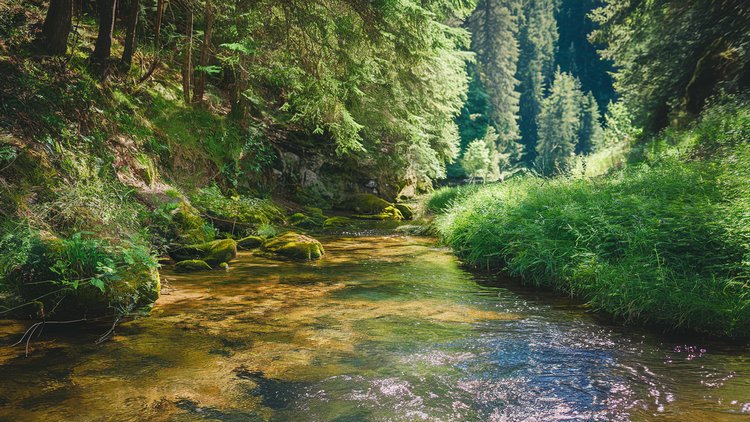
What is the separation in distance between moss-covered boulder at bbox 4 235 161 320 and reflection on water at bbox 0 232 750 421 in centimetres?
29

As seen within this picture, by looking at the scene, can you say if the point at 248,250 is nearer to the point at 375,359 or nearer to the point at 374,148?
the point at 375,359

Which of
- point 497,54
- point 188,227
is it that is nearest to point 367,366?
point 188,227

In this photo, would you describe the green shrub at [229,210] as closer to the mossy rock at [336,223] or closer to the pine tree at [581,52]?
the mossy rock at [336,223]

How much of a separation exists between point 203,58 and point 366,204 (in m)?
8.16

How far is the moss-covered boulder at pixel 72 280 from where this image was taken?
4.43 metres

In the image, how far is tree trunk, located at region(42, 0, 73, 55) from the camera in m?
7.98

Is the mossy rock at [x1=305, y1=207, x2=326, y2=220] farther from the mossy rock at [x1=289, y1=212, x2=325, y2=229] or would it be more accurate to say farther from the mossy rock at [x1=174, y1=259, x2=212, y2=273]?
the mossy rock at [x1=174, y1=259, x2=212, y2=273]

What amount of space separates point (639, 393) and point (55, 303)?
5121 millimetres

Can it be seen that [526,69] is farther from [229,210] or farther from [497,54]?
[229,210]

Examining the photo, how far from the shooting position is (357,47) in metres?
9.77

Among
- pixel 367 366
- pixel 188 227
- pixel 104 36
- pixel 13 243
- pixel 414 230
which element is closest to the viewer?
pixel 367 366

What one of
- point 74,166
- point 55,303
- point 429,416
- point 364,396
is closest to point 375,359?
point 364,396

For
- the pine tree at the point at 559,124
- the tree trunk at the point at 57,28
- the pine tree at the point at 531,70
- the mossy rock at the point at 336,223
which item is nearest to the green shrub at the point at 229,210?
the mossy rock at the point at 336,223

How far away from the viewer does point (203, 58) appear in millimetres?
11633
